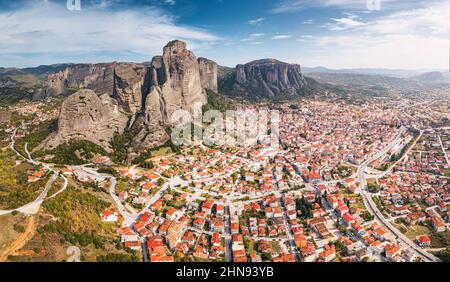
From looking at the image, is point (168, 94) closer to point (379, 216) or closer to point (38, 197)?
point (38, 197)

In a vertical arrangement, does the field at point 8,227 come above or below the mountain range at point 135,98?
below

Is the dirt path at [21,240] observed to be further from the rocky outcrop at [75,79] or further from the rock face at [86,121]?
the rocky outcrop at [75,79]

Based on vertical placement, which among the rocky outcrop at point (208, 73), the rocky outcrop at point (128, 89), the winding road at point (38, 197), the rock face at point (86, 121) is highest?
the rocky outcrop at point (208, 73)

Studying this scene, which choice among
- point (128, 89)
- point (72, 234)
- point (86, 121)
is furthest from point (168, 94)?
point (72, 234)

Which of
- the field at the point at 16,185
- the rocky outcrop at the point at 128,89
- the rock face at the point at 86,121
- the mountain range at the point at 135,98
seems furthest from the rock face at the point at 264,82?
the field at the point at 16,185

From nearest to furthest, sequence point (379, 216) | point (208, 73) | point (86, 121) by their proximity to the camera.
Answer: point (379, 216)
point (86, 121)
point (208, 73)
